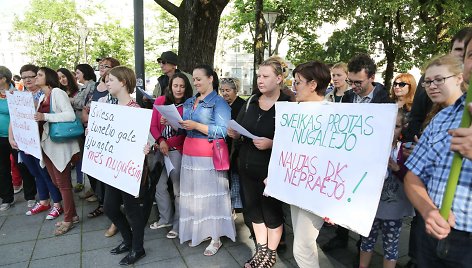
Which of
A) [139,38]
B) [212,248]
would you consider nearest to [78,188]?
[139,38]

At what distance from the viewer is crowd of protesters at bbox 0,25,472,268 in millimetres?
1596

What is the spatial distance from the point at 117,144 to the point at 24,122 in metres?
1.79

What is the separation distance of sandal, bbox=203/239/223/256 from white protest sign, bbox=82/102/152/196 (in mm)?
1042

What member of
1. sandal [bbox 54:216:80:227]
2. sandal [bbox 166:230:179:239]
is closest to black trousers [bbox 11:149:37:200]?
sandal [bbox 54:216:80:227]

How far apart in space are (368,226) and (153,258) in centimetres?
233

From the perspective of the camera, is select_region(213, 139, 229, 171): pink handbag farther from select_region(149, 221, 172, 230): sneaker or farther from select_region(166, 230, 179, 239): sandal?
select_region(149, 221, 172, 230): sneaker

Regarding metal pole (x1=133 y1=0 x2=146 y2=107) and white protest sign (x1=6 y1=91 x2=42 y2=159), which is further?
metal pole (x1=133 y1=0 x2=146 y2=107)

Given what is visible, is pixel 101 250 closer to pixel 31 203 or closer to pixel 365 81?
pixel 31 203

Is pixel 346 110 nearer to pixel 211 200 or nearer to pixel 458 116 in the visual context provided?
pixel 458 116

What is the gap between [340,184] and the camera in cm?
204

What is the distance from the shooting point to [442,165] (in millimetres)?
1525

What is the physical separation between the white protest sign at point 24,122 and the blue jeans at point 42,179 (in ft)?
0.87

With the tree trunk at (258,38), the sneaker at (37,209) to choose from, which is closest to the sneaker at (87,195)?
the sneaker at (37,209)

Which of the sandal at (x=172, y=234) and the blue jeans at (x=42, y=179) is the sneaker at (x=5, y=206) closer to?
the blue jeans at (x=42, y=179)
